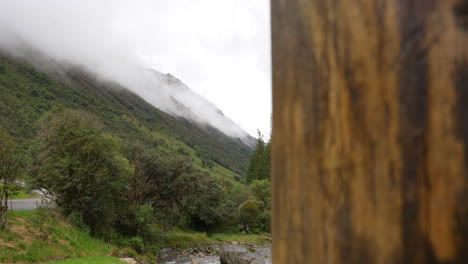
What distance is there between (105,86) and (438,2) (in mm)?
167934

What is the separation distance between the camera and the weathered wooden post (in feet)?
1.54

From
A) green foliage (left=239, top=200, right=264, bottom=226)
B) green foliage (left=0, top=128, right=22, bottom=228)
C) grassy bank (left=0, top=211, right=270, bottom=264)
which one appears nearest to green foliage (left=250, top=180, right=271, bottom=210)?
green foliage (left=239, top=200, right=264, bottom=226)

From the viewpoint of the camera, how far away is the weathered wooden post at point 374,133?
47cm

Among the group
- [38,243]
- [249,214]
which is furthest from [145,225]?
[249,214]

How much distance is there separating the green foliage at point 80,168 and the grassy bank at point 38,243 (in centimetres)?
186

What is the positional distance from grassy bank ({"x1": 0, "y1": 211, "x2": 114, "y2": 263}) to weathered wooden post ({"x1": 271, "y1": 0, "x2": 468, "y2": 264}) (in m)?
13.9

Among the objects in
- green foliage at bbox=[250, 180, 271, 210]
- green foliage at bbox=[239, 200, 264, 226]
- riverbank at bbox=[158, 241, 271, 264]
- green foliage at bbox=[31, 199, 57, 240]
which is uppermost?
green foliage at bbox=[250, 180, 271, 210]

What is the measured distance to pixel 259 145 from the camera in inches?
2539

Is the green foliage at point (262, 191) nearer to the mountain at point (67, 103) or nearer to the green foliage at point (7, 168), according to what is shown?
the mountain at point (67, 103)

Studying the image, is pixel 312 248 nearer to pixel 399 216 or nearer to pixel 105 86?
pixel 399 216

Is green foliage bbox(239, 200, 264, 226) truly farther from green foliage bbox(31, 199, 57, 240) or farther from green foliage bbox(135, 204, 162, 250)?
green foliage bbox(31, 199, 57, 240)

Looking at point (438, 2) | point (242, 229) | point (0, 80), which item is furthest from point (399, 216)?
point (0, 80)

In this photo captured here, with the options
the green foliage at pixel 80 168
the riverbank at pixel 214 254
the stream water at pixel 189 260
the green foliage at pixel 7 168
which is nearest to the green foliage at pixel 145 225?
the riverbank at pixel 214 254

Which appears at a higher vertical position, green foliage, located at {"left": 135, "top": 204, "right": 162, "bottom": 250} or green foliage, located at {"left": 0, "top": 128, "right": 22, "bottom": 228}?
green foliage, located at {"left": 0, "top": 128, "right": 22, "bottom": 228}
